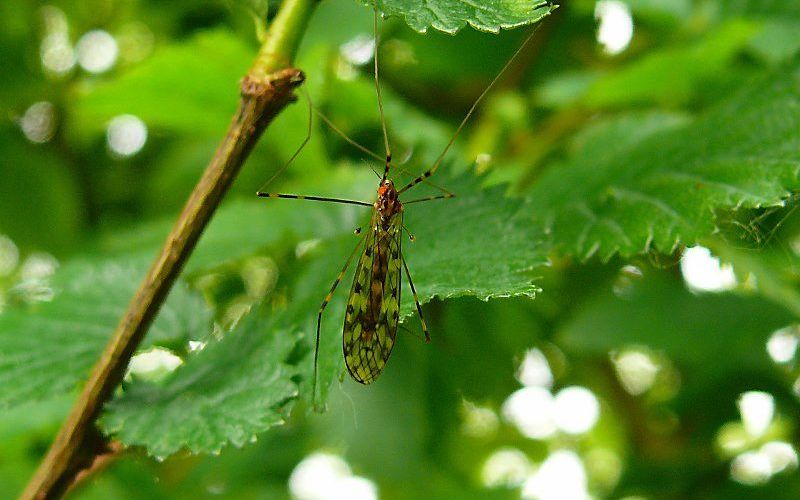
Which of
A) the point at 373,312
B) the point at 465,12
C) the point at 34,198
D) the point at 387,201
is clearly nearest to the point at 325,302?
the point at 373,312

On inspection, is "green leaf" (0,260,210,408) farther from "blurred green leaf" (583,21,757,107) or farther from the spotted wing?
"blurred green leaf" (583,21,757,107)

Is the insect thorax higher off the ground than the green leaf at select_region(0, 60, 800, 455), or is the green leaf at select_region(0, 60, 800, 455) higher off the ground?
the insect thorax

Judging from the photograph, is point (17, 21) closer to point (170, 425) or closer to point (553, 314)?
point (553, 314)

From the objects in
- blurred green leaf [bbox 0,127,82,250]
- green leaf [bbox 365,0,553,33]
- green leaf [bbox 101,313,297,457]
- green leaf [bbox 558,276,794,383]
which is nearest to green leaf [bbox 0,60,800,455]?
green leaf [bbox 101,313,297,457]

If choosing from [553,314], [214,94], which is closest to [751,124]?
[553,314]

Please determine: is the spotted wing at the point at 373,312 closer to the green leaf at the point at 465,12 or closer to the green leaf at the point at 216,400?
the green leaf at the point at 216,400

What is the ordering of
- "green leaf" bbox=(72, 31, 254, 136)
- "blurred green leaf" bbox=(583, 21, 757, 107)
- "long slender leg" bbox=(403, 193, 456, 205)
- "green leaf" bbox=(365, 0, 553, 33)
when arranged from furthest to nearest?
"green leaf" bbox=(72, 31, 254, 136), "blurred green leaf" bbox=(583, 21, 757, 107), "long slender leg" bbox=(403, 193, 456, 205), "green leaf" bbox=(365, 0, 553, 33)

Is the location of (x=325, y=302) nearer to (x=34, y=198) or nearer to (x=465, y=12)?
(x=465, y=12)

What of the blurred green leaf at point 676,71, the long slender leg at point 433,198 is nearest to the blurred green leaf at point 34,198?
the long slender leg at point 433,198
